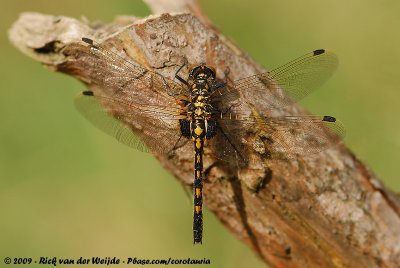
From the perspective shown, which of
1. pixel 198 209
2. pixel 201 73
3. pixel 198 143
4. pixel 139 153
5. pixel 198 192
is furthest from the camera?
pixel 139 153

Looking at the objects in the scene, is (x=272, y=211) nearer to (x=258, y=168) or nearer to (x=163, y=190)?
(x=258, y=168)

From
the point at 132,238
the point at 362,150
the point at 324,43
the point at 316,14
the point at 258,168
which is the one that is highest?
the point at 316,14

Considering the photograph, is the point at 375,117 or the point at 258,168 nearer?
the point at 258,168

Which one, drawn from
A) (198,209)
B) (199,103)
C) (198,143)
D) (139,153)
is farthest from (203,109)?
(139,153)

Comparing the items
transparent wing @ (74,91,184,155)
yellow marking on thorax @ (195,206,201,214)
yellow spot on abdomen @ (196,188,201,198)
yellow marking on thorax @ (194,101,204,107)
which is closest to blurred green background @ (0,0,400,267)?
yellow marking on thorax @ (195,206,201,214)

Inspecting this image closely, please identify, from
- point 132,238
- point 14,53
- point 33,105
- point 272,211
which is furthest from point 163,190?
point 14,53

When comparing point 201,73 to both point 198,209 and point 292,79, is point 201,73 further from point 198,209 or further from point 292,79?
point 198,209

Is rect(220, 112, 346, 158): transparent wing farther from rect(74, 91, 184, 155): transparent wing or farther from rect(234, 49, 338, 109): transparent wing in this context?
rect(74, 91, 184, 155): transparent wing
